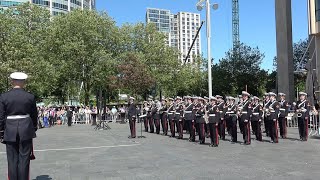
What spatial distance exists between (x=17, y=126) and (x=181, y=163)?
4.73 m

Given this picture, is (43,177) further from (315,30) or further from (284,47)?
(315,30)

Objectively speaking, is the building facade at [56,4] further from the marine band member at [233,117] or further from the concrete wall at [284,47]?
the marine band member at [233,117]

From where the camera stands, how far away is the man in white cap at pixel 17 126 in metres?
7.11

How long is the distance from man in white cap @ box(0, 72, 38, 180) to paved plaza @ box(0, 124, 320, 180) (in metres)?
1.64

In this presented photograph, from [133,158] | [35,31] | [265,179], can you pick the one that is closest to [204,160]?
[133,158]

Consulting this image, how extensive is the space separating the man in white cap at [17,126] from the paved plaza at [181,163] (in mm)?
1637

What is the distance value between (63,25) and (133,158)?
38.9 metres

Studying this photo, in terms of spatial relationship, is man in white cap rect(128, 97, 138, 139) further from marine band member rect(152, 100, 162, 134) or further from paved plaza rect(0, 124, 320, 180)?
paved plaza rect(0, 124, 320, 180)

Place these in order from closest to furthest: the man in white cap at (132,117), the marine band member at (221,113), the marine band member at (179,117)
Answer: the marine band member at (221,113), the marine band member at (179,117), the man in white cap at (132,117)

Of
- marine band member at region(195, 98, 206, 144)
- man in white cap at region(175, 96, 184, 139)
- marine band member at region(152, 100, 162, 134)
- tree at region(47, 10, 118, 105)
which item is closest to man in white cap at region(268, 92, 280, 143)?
marine band member at region(195, 98, 206, 144)

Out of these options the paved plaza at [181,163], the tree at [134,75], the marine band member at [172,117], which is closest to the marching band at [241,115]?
the marine band member at [172,117]

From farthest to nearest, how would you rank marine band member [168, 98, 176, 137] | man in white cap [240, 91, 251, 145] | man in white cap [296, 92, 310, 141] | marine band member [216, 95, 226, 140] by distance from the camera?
1. marine band member [168, 98, 176, 137]
2. man in white cap [296, 92, 310, 141]
3. marine band member [216, 95, 226, 140]
4. man in white cap [240, 91, 251, 145]

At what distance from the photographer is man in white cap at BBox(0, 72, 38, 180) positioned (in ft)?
23.3

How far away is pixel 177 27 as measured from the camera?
6725 cm
